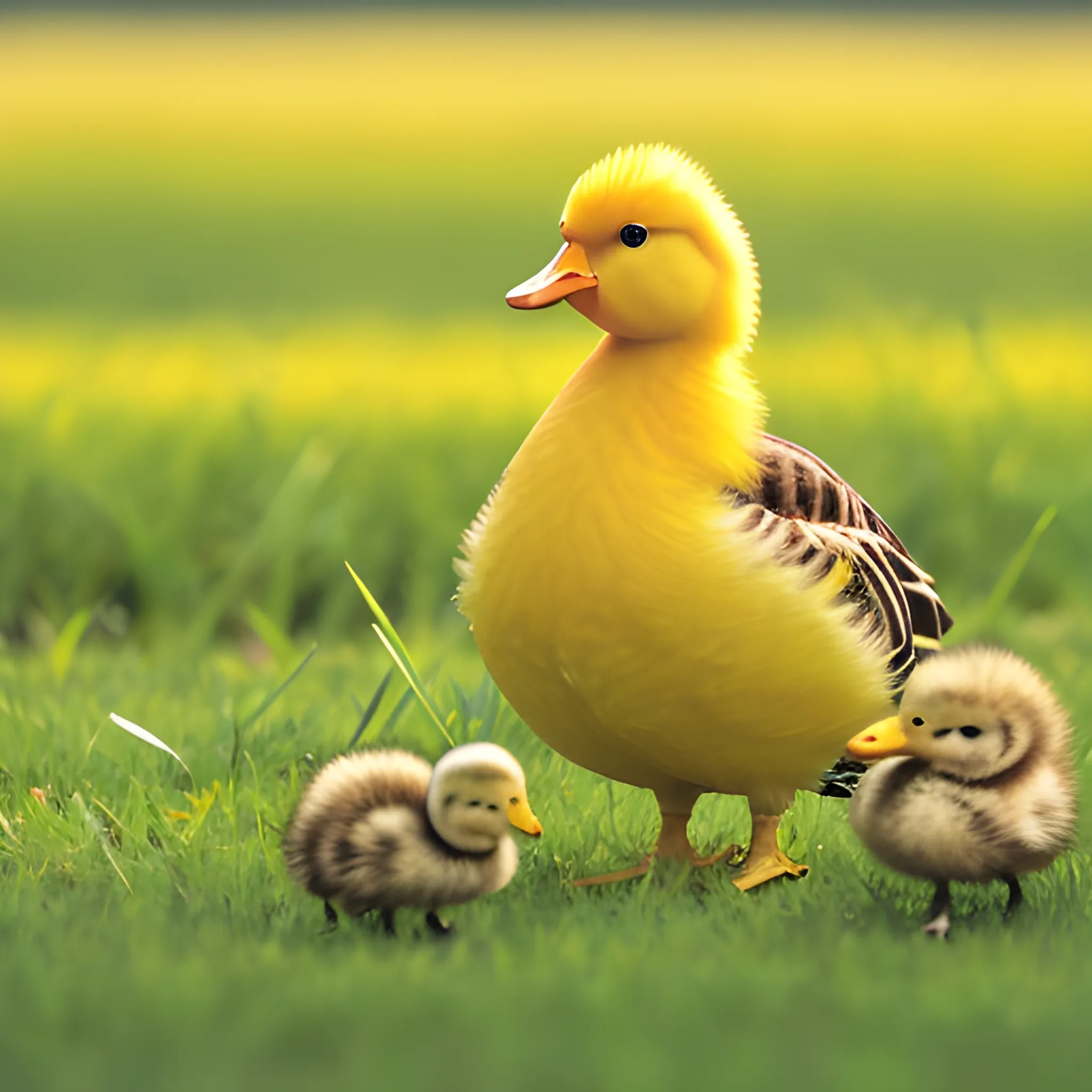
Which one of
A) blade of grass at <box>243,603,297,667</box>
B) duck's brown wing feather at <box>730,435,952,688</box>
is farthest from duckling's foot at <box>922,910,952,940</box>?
blade of grass at <box>243,603,297,667</box>

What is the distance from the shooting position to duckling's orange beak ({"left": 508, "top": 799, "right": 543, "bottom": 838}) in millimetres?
2754

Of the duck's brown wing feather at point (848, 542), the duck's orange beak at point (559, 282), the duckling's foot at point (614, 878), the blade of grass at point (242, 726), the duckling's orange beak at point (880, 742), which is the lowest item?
the blade of grass at point (242, 726)

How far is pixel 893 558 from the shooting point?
3.08 metres

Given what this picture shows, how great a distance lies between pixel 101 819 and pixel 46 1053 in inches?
39.9

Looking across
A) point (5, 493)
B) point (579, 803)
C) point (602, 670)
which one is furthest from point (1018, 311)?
point (602, 670)

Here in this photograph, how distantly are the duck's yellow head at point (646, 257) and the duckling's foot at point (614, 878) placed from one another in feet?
3.05

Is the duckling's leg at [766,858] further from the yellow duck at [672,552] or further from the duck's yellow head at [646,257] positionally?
the duck's yellow head at [646,257]

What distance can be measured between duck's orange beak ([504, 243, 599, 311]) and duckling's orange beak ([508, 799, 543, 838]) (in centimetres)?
80

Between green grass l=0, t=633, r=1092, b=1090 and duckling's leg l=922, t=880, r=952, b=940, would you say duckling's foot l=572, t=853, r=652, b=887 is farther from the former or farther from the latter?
duckling's leg l=922, t=880, r=952, b=940

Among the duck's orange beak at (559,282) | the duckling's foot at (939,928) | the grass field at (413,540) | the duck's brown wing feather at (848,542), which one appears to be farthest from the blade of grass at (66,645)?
the duckling's foot at (939,928)

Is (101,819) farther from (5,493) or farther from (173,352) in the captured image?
(173,352)

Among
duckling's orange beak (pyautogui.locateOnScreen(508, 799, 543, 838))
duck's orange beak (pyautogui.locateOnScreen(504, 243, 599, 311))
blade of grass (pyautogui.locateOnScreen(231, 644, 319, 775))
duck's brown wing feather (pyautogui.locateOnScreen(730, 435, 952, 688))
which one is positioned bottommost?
blade of grass (pyautogui.locateOnScreen(231, 644, 319, 775))

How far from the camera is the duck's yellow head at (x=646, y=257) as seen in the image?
286 centimetres

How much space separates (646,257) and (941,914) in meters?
1.16
